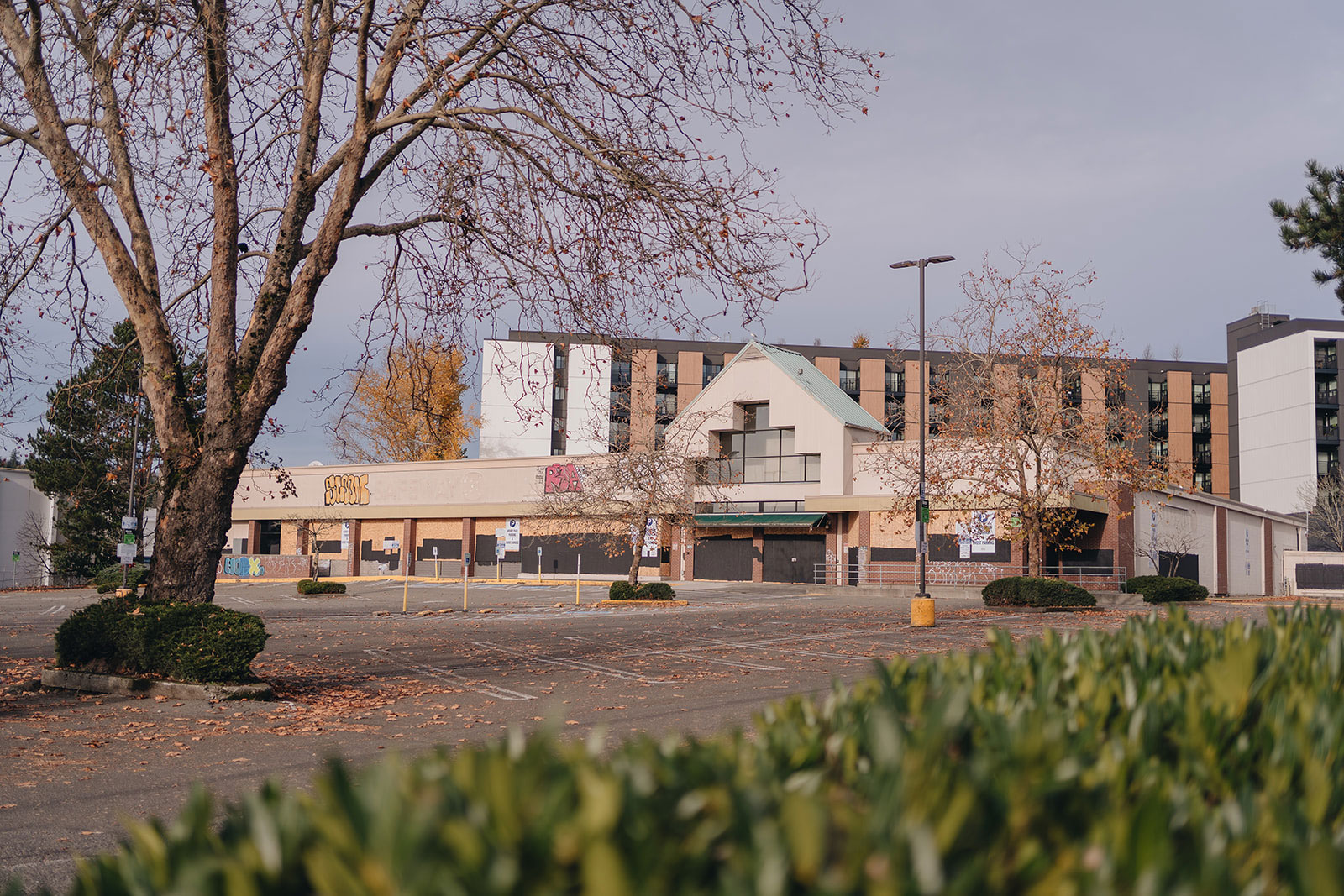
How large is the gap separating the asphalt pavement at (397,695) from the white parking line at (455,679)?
0.07 metres

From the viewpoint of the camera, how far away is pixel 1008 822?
213 centimetres

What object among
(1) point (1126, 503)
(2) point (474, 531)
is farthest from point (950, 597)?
(2) point (474, 531)

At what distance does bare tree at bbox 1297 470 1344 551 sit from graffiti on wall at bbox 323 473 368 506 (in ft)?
181

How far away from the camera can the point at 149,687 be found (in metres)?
12.5

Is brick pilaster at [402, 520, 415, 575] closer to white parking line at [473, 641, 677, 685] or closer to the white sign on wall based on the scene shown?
the white sign on wall

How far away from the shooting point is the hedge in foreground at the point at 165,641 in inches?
483

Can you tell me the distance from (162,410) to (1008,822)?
43.3ft

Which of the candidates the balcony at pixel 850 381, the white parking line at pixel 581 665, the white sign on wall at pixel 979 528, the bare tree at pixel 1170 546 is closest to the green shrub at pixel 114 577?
the white parking line at pixel 581 665

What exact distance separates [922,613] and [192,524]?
1681 cm

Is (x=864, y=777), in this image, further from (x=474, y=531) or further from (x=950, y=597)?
(x=474, y=531)

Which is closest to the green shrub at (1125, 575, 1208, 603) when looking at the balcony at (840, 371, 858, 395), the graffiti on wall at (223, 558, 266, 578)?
the balcony at (840, 371, 858, 395)

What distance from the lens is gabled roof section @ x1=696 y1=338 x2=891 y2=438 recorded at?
165 ft

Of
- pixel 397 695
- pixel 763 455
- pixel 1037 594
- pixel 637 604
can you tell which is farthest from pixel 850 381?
pixel 397 695

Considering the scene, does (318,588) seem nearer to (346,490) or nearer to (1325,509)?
(346,490)
